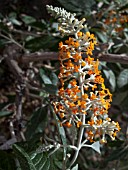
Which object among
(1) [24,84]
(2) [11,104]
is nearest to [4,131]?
(2) [11,104]

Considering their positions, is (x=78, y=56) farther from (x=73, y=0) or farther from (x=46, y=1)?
(x=46, y=1)

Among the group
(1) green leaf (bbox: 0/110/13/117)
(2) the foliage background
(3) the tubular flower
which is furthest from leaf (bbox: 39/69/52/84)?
(3) the tubular flower

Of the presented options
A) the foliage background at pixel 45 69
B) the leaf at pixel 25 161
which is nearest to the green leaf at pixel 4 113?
the foliage background at pixel 45 69

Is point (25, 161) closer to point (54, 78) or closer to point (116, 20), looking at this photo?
point (54, 78)

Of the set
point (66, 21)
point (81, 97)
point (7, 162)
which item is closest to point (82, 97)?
point (81, 97)

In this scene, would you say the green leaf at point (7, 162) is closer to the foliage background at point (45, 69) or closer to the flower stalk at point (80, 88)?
the foliage background at point (45, 69)

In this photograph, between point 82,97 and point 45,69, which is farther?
point 45,69

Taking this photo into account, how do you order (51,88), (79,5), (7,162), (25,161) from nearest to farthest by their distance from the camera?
(25,161), (7,162), (51,88), (79,5)
